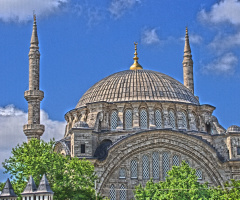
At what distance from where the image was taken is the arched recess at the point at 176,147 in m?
44.0

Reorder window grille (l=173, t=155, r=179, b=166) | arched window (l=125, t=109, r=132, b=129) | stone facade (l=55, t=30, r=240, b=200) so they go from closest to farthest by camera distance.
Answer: stone facade (l=55, t=30, r=240, b=200), window grille (l=173, t=155, r=179, b=166), arched window (l=125, t=109, r=132, b=129)

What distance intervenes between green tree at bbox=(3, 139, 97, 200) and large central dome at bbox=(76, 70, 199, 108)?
32.5 feet

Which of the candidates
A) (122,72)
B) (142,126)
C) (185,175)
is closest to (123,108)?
(142,126)

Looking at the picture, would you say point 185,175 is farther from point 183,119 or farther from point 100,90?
point 100,90

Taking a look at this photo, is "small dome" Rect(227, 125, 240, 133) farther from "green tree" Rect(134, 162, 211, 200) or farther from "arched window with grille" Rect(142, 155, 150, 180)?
"green tree" Rect(134, 162, 211, 200)

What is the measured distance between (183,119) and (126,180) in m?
6.57

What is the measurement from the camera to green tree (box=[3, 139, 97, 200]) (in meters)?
37.3

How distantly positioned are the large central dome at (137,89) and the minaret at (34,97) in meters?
3.55

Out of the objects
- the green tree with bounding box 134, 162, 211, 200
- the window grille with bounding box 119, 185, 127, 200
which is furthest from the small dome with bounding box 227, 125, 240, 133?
the window grille with bounding box 119, 185, 127, 200

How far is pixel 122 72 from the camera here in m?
51.2

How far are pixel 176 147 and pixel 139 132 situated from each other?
8.71 ft

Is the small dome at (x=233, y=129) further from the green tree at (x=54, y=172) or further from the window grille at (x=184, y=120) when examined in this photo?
the green tree at (x=54, y=172)

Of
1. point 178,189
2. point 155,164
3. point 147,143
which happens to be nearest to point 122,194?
point 155,164

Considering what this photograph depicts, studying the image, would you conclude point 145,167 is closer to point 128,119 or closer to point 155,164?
point 155,164
